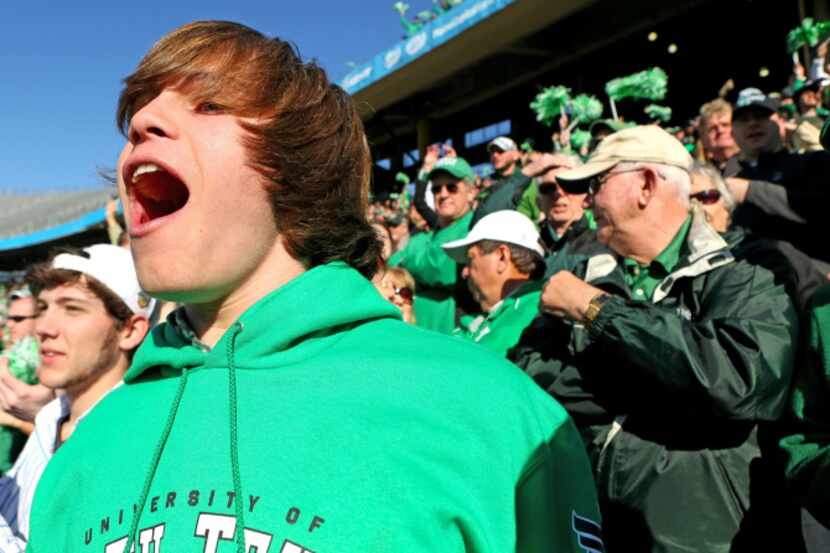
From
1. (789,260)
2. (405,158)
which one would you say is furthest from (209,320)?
(405,158)

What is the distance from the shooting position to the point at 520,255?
12.6 feet

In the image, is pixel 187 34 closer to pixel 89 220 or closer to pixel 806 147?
pixel 806 147

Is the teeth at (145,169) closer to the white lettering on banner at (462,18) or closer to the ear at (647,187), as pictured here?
the ear at (647,187)

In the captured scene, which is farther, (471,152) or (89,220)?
(89,220)

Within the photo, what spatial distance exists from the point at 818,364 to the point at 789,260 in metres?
0.69

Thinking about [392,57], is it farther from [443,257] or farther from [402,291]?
[402,291]

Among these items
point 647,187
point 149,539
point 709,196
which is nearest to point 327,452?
point 149,539

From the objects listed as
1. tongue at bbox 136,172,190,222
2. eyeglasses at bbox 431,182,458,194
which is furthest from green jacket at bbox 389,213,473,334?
tongue at bbox 136,172,190,222

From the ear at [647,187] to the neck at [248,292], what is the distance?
177 cm

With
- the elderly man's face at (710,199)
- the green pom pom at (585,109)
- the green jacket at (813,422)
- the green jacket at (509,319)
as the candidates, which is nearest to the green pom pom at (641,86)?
the green pom pom at (585,109)

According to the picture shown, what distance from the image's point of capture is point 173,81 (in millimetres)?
1325

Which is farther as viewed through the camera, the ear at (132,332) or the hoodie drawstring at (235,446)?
the ear at (132,332)

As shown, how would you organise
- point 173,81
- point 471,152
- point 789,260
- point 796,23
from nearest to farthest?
1. point 173,81
2. point 789,260
3. point 796,23
4. point 471,152

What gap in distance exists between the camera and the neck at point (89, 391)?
2.89m
